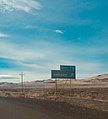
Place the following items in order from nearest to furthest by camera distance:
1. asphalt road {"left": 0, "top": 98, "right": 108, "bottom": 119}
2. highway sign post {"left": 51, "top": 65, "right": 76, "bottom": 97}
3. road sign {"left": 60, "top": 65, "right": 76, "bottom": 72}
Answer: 1. asphalt road {"left": 0, "top": 98, "right": 108, "bottom": 119}
2. road sign {"left": 60, "top": 65, "right": 76, "bottom": 72}
3. highway sign post {"left": 51, "top": 65, "right": 76, "bottom": 97}

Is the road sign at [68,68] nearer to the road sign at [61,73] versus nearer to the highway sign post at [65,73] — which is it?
the highway sign post at [65,73]

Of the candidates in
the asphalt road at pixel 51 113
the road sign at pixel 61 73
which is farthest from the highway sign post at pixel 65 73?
the asphalt road at pixel 51 113

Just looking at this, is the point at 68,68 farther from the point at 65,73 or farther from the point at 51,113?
the point at 51,113

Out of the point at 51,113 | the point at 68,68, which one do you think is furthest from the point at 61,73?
the point at 51,113

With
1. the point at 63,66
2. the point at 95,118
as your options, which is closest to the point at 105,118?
the point at 95,118

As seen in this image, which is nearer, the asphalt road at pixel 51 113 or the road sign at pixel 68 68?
the asphalt road at pixel 51 113

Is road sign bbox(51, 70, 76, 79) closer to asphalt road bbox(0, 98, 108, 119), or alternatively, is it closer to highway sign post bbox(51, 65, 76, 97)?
highway sign post bbox(51, 65, 76, 97)

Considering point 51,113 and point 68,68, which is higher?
point 68,68

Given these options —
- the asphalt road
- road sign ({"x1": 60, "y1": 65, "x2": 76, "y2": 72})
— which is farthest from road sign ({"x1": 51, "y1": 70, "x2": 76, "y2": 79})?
the asphalt road

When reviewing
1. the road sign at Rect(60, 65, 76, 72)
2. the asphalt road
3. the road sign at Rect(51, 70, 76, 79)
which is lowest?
the asphalt road

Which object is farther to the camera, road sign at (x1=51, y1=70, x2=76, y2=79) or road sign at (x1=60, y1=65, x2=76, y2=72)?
road sign at (x1=51, y1=70, x2=76, y2=79)

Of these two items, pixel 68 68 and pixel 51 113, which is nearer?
pixel 51 113

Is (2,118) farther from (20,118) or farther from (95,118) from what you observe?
(95,118)

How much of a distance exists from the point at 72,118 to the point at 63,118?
532 mm
